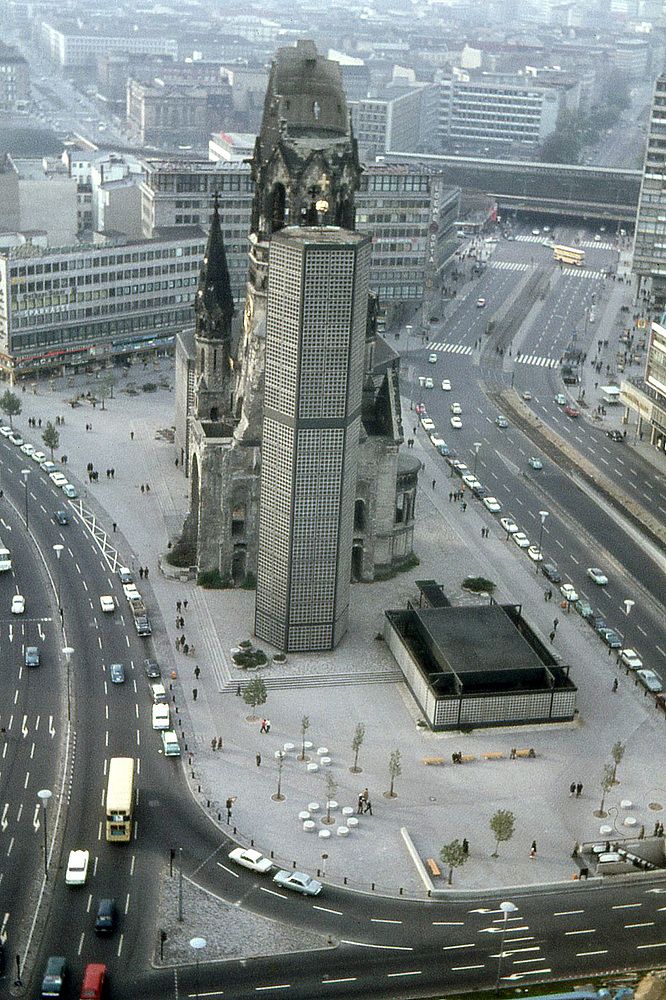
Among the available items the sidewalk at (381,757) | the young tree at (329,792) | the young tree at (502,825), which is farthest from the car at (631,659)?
the young tree at (329,792)

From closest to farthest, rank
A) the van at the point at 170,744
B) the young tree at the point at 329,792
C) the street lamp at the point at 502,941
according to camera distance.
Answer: the street lamp at the point at 502,941
the young tree at the point at 329,792
the van at the point at 170,744

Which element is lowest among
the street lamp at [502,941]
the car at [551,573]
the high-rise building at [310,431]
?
the street lamp at [502,941]

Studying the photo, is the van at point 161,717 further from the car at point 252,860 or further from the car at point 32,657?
the car at point 252,860

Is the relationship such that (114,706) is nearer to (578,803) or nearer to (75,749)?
(75,749)

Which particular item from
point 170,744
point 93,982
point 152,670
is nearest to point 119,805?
point 170,744

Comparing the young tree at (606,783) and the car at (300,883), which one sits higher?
the young tree at (606,783)

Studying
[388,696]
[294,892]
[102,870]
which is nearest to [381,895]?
[294,892]

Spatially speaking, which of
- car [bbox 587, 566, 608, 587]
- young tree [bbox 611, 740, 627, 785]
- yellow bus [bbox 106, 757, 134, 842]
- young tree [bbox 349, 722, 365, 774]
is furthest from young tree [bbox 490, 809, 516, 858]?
car [bbox 587, 566, 608, 587]

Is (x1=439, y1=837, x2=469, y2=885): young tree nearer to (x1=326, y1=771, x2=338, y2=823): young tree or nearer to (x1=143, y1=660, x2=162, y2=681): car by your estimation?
(x1=326, y1=771, x2=338, y2=823): young tree

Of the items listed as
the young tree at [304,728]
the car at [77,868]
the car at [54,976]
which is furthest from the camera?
the young tree at [304,728]
